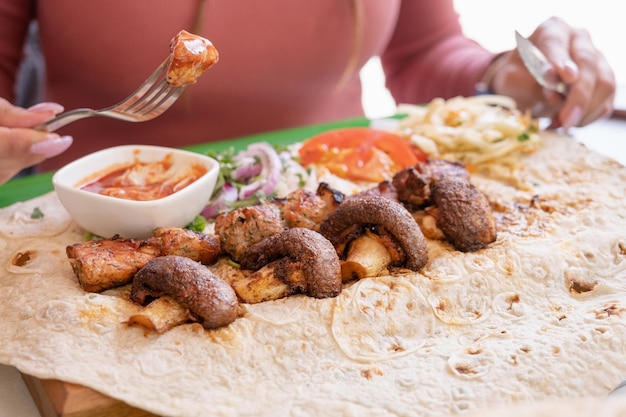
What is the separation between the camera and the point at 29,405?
1.98 metres

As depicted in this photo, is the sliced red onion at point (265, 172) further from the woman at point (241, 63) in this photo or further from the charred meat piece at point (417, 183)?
the woman at point (241, 63)

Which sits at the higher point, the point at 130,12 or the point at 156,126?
the point at 130,12

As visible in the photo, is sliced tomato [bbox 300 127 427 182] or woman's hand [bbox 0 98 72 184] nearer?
woman's hand [bbox 0 98 72 184]

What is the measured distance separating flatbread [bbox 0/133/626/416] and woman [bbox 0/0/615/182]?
1342 mm

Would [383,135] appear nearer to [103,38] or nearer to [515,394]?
[103,38]

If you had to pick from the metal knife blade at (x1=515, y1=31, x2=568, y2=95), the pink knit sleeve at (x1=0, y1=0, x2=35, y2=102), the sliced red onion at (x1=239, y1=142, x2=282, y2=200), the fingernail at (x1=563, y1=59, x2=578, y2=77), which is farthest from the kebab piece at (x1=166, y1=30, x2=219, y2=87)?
the fingernail at (x1=563, y1=59, x2=578, y2=77)

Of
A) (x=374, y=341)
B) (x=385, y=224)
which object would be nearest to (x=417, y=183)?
(x=385, y=224)

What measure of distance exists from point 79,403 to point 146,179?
1.13m

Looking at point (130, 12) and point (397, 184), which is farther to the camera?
point (130, 12)

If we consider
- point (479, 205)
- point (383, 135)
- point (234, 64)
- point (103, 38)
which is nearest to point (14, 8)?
point (103, 38)

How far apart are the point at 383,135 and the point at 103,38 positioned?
160cm

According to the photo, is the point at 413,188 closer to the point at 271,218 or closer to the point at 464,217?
the point at 464,217

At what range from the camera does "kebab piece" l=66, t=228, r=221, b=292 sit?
7.03 feet

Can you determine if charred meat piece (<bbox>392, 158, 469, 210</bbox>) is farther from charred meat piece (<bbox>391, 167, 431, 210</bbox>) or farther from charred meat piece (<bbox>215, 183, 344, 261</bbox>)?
charred meat piece (<bbox>215, 183, 344, 261</bbox>)
